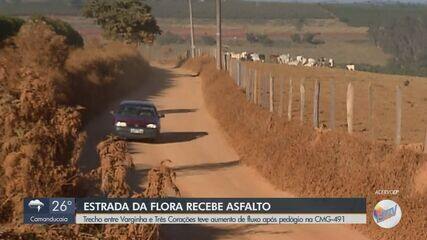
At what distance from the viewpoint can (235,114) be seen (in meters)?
31.4

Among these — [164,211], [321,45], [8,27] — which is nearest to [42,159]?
[164,211]

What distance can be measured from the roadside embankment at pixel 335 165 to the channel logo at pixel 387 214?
0.13m

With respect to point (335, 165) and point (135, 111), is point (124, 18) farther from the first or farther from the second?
point (335, 165)

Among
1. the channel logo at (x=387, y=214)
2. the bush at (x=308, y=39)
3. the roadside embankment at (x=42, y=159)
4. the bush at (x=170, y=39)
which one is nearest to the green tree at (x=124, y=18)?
the roadside embankment at (x=42, y=159)

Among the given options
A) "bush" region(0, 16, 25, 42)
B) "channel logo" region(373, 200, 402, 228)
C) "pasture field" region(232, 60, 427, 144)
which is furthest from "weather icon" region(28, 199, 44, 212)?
"bush" region(0, 16, 25, 42)

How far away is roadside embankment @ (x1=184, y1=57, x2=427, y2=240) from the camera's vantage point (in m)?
15.5

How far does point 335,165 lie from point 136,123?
12.8 metres

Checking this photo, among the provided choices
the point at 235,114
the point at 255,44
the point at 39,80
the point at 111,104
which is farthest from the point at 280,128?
the point at 255,44

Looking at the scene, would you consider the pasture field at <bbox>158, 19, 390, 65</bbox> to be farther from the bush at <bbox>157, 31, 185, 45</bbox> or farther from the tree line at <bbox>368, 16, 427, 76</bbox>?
the bush at <bbox>157, 31, 185, 45</bbox>

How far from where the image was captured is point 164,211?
1224 centimetres

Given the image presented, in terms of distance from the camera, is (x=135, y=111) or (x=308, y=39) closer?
(x=135, y=111)

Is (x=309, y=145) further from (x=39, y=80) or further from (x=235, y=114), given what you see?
(x=235, y=114)

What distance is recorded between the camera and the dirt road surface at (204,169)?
52.2 feet
